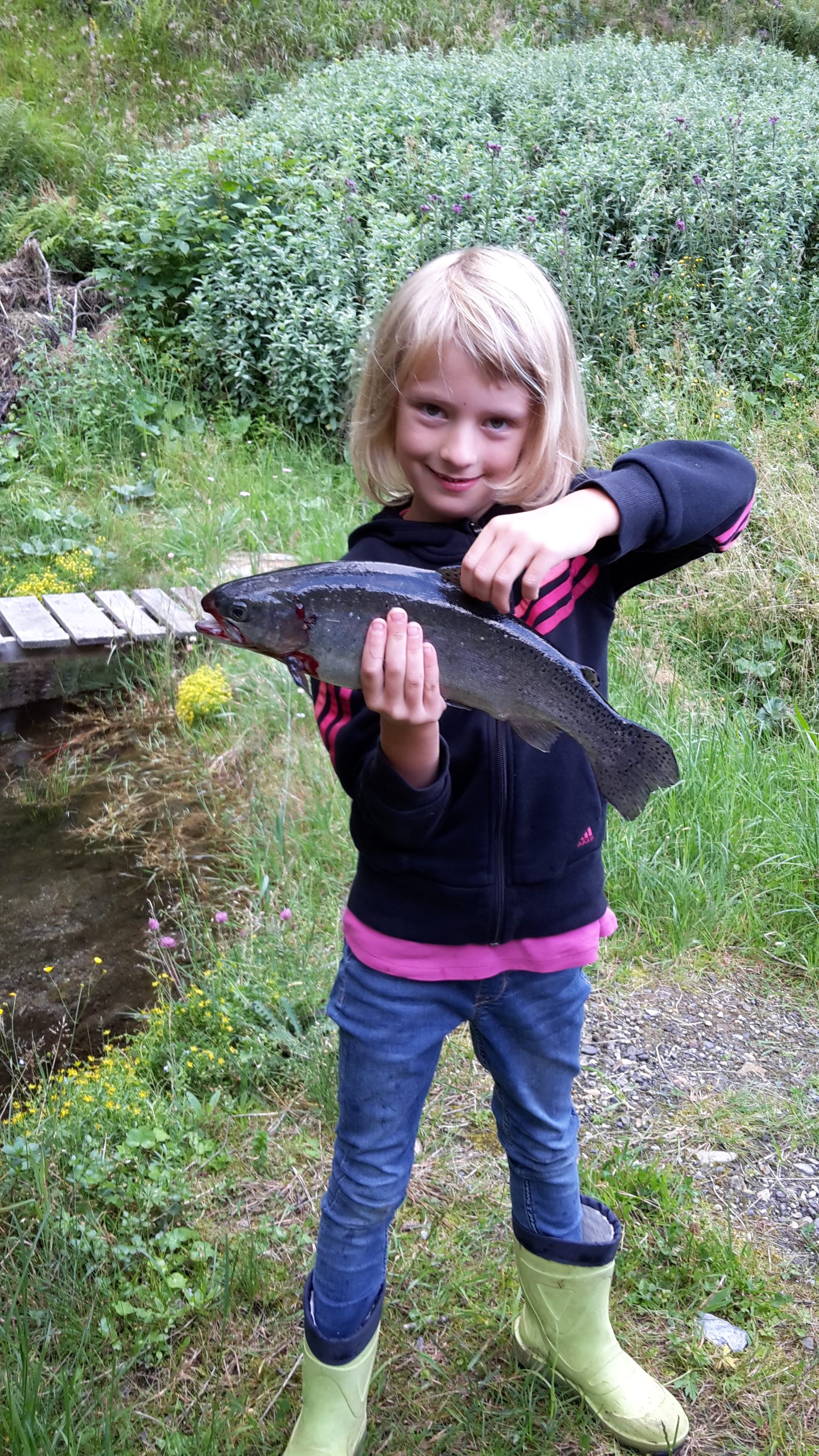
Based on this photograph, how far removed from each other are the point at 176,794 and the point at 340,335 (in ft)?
14.7

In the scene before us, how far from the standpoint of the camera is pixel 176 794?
494 cm

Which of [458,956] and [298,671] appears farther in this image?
[458,956]

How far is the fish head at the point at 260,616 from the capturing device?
160 centimetres

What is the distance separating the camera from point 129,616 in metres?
5.92

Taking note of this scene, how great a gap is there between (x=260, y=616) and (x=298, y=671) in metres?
0.11

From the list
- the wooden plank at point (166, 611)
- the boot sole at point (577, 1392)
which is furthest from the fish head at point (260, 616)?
the wooden plank at point (166, 611)

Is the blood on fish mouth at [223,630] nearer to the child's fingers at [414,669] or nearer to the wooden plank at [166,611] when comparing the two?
the child's fingers at [414,669]

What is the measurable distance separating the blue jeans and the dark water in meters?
1.53

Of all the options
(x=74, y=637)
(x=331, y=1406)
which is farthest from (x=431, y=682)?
(x=74, y=637)

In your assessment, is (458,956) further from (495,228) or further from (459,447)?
(495,228)

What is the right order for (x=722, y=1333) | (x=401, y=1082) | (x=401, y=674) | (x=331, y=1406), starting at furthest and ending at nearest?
(x=722, y=1333) < (x=331, y=1406) < (x=401, y=1082) < (x=401, y=674)

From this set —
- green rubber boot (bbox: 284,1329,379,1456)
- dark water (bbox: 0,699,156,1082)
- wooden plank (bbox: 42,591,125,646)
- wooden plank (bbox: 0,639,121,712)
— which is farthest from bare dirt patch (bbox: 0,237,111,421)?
green rubber boot (bbox: 284,1329,379,1456)

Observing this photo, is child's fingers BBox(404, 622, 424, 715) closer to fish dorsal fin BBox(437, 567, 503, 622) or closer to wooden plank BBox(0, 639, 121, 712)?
fish dorsal fin BBox(437, 567, 503, 622)

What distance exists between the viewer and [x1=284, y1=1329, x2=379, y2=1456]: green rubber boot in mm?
1994
